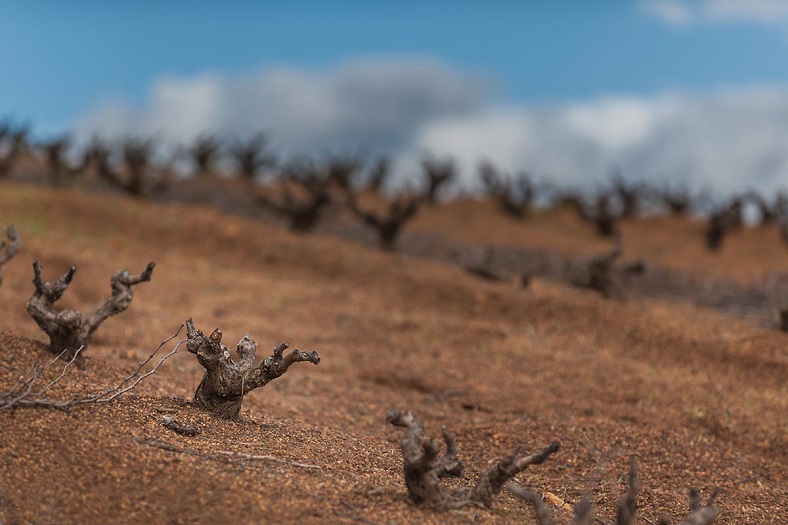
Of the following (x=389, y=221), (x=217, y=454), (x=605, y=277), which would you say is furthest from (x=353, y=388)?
(x=389, y=221)

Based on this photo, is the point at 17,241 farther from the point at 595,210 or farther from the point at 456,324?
the point at 595,210

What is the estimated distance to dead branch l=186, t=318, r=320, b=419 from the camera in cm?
432

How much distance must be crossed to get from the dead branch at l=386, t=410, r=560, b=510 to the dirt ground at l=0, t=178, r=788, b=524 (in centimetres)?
8

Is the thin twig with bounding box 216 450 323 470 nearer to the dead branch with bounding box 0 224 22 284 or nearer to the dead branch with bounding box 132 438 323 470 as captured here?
the dead branch with bounding box 132 438 323 470

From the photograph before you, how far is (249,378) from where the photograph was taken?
4.43 m

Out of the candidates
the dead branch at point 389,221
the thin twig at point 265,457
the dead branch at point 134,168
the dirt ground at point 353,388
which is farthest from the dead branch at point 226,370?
the dead branch at point 134,168

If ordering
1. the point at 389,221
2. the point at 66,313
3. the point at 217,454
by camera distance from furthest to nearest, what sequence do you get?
the point at 389,221 < the point at 66,313 < the point at 217,454

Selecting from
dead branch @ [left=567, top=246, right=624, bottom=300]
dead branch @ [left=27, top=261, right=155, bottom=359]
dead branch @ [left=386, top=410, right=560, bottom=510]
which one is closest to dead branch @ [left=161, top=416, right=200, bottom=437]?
dead branch @ [left=27, top=261, right=155, bottom=359]

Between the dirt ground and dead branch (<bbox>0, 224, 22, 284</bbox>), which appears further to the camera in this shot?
dead branch (<bbox>0, 224, 22, 284</bbox>)

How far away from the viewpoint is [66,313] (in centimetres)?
489

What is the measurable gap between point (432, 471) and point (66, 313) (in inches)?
102

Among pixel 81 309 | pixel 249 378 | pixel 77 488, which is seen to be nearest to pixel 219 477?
pixel 77 488

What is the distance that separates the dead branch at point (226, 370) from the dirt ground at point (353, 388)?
0.12 m

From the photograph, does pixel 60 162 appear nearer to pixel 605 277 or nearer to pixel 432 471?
pixel 605 277
